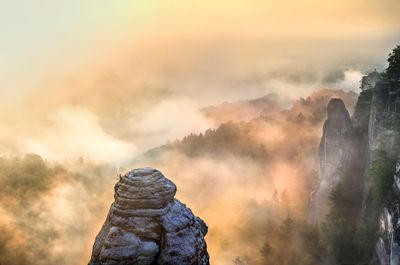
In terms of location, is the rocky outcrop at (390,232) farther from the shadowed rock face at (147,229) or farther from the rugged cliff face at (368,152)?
the shadowed rock face at (147,229)

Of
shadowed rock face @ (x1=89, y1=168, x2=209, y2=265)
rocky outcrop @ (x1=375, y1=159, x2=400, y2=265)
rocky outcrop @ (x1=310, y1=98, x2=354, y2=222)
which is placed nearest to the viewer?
shadowed rock face @ (x1=89, y1=168, x2=209, y2=265)

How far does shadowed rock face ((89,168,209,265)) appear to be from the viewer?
7770mm

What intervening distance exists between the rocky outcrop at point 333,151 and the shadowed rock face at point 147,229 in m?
62.7

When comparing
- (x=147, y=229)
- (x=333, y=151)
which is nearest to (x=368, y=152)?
(x=333, y=151)

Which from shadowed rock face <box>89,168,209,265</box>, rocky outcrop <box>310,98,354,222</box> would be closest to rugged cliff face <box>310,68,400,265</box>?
rocky outcrop <box>310,98,354,222</box>

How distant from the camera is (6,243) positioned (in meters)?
113

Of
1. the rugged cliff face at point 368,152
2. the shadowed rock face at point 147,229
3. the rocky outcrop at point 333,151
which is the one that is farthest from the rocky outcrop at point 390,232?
the shadowed rock face at point 147,229

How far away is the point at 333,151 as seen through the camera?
69.2 metres

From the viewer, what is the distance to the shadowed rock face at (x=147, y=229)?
25.5ft

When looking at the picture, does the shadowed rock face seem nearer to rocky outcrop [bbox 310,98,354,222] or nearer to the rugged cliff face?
the rugged cliff face

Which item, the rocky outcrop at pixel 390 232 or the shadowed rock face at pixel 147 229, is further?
the rocky outcrop at pixel 390 232

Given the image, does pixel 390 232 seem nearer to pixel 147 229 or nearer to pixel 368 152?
pixel 368 152

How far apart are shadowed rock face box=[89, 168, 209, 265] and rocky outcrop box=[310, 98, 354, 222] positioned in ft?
206

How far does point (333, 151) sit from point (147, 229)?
6581 centimetres
